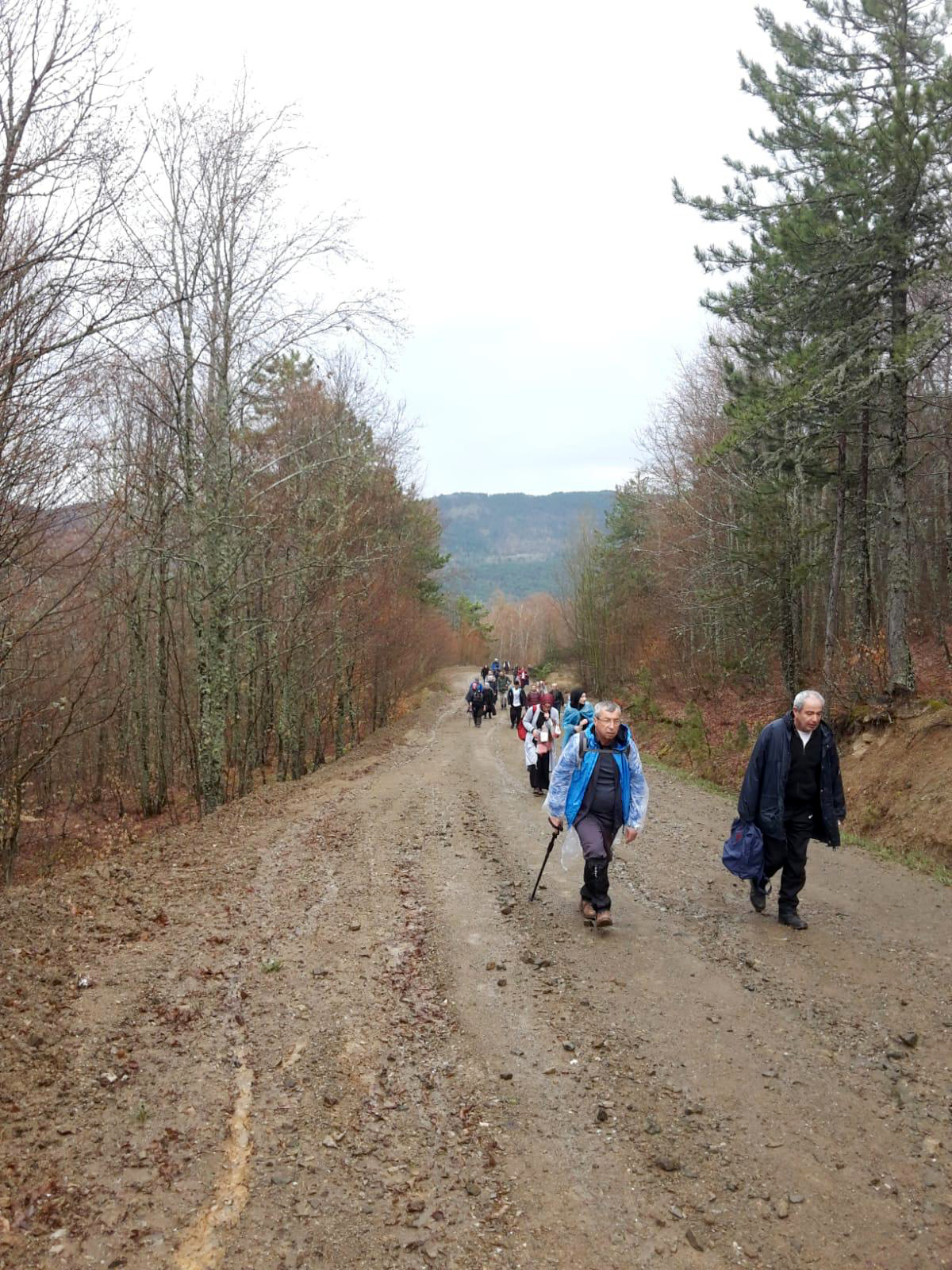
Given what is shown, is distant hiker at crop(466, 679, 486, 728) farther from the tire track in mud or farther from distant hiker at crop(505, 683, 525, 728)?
the tire track in mud

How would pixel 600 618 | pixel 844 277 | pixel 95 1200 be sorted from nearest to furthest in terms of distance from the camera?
1. pixel 95 1200
2. pixel 844 277
3. pixel 600 618

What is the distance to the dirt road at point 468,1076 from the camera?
3.19m

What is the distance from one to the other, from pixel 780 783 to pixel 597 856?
160cm

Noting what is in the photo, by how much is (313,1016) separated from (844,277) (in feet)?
44.6

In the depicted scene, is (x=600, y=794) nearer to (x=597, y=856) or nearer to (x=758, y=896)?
(x=597, y=856)

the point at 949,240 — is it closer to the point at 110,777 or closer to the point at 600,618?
the point at 110,777

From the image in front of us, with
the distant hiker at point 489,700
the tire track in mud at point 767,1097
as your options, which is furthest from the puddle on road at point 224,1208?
the distant hiker at point 489,700

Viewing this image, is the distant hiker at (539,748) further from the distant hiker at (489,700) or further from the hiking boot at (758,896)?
the distant hiker at (489,700)

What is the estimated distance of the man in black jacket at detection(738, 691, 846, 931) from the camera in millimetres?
6641

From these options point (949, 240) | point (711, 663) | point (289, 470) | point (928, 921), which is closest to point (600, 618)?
point (711, 663)

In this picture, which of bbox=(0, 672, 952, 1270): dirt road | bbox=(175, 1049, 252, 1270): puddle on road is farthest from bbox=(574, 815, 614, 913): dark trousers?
bbox=(175, 1049, 252, 1270): puddle on road

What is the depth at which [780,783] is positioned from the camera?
21.7 ft

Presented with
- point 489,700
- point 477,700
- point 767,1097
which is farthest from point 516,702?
point 767,1097

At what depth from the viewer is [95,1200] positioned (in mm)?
3344
